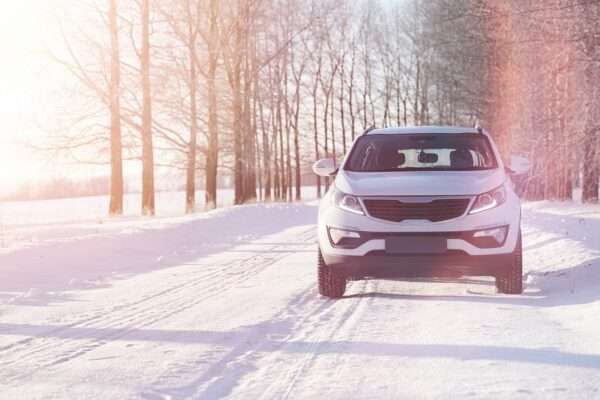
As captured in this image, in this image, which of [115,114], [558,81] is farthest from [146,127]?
[558,81]

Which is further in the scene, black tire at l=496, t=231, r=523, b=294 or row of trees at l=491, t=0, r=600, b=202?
row of trees at l=491, t=0, r=600, b=202

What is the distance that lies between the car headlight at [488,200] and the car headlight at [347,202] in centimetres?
109

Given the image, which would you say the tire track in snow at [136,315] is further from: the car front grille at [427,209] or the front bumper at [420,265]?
the car front grille at [427,209]

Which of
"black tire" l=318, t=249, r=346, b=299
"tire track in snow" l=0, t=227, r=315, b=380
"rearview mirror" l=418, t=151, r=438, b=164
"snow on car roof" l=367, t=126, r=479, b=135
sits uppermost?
"snow on car roof" l=367, t=126, r=479, b=135

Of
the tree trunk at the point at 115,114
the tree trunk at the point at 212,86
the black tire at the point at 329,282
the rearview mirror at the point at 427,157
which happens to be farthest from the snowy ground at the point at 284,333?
the tree trunk at the point at 212,86

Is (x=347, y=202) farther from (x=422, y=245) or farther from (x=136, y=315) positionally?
(x=136, y=315)

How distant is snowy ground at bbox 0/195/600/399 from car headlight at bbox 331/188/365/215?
946mm

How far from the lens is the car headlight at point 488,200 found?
6609 mm

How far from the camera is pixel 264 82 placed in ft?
122

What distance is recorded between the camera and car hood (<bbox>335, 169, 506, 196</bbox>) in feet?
21.7

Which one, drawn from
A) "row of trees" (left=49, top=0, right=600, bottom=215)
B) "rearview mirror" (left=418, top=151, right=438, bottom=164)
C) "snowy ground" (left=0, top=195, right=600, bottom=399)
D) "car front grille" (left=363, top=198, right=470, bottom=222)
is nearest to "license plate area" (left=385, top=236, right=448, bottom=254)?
"car front grille" (left=363, top=198, right=470, bottom=222)

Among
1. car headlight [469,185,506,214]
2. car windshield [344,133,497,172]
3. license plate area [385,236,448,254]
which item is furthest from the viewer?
car windshield [344,133,497,172]

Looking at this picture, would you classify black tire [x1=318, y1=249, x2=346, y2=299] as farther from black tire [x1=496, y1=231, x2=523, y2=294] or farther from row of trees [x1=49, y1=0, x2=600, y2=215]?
row of trees [x1=49, y1=0, x2=600, y2=215]

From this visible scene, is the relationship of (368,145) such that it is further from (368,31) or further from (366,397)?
(368,31)
